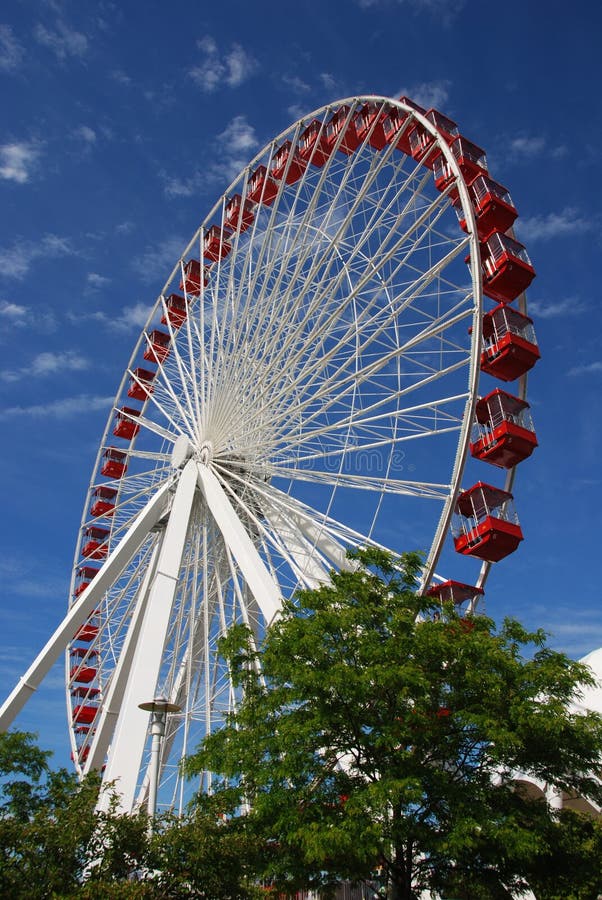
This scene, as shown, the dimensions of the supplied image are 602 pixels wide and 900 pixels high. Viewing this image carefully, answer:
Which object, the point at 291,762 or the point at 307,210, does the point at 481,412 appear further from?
the point at 291,762

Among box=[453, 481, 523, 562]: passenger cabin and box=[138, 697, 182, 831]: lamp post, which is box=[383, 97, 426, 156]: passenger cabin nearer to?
box=[453, 481, 523, 562]: passenger cabin

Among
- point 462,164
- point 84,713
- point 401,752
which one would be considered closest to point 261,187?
point 462,164

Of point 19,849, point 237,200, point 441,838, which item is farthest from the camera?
point 237,200

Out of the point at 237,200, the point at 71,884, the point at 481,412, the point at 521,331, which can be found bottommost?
the point at 71,884

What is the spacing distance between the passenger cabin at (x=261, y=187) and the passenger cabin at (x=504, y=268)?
967 centimetres

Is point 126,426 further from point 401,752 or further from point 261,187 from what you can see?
point 401,752

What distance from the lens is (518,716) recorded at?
11234 mm

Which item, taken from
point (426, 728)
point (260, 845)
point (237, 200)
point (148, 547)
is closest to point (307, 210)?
point (237, 200)

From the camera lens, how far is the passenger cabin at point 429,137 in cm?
1948

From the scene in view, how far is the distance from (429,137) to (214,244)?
36.7 feet

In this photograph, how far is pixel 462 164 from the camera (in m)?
19.3

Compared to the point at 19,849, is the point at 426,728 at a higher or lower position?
higher

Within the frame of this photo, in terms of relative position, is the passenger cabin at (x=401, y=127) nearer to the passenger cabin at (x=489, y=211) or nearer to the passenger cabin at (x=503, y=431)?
the passenger cabin at (x=489, y=211)

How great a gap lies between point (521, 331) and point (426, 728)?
10659 mm
